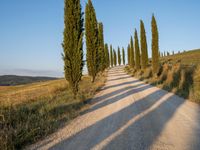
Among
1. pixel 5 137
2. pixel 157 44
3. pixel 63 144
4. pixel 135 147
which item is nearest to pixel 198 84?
pixel 135 147

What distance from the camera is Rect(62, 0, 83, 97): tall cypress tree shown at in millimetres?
13141

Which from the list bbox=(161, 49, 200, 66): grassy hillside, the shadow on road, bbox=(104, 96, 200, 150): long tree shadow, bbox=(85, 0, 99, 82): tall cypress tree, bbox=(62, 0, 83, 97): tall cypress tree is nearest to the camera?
bbox=(104, 96, 200, 150): long tree shadow

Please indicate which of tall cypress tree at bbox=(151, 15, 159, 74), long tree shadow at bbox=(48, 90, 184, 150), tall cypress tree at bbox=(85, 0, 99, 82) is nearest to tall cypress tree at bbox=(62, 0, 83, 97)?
long tree shadow at bbox=(48, 90, 184, 150)

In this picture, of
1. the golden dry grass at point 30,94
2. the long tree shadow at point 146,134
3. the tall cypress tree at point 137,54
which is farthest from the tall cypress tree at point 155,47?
the long tree shadow at point 146,134

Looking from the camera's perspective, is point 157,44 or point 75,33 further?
point 157,44

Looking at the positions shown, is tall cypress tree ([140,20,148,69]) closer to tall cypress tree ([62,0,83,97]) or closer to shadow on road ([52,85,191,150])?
tall cypress tree ([62,0,83,97])

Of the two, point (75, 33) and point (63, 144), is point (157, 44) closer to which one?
point (75, 33)

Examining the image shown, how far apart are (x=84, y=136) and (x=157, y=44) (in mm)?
26598

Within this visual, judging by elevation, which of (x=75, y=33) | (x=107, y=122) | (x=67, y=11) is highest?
(x=67, y=11)

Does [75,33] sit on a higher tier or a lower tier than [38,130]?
higher

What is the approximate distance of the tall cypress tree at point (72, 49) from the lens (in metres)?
13.1

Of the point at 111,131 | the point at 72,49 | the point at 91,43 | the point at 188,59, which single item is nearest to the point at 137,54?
the point at 188,59

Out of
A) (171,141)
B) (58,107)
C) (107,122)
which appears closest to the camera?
(171,141)

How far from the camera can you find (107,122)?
22.0ft
